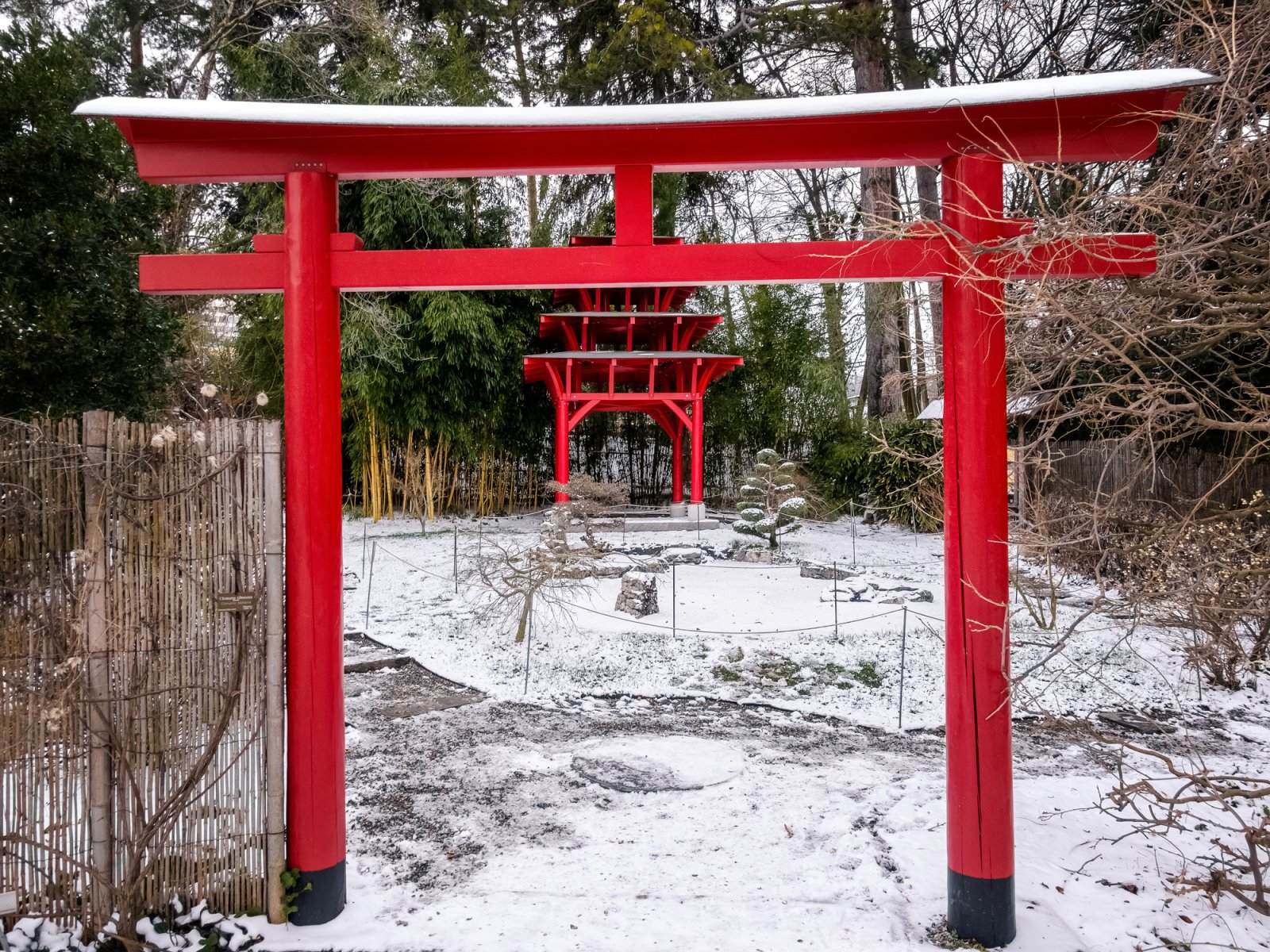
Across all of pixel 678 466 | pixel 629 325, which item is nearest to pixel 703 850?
pixel 678 466

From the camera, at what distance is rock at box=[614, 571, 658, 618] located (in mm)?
6352

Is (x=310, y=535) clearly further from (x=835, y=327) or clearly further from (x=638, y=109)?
(x=835, y=327)

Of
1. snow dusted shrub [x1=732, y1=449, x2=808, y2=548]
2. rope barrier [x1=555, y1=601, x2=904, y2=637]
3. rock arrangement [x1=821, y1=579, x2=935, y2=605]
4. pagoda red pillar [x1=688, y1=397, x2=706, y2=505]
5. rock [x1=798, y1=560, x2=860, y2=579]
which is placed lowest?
rope barrier [x1=555, y1=601, x2=904, y2=637]

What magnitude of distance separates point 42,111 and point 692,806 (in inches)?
241

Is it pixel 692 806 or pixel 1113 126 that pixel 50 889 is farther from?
pixel 1113 126

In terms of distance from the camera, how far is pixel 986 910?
7.88 ft

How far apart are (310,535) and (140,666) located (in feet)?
2.02

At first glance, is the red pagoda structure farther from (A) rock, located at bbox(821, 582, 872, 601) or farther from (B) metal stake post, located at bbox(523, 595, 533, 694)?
(B) metal stake post, located at bbox(523, 595, 533, 694)

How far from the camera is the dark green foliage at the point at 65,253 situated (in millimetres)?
4914

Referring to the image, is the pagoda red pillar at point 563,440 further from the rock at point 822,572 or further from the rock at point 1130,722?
the rock at point 1130,722

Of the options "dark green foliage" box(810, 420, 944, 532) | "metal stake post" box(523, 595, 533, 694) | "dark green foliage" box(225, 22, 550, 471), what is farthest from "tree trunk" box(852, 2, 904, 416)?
"dark green foliage" box(225, 22, 550, 471)

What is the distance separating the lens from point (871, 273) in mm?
2439

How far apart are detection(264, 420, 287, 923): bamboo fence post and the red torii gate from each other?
38 mm

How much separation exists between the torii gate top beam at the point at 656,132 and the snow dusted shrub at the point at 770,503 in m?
6.57
